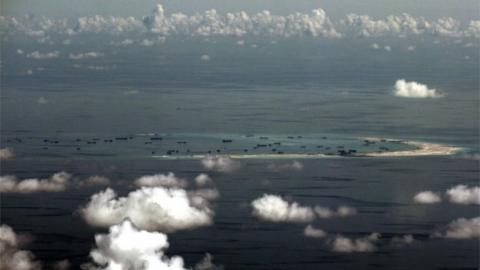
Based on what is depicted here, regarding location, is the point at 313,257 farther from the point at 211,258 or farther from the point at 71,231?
the point at 71,231

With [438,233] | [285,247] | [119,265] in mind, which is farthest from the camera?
[438,233]

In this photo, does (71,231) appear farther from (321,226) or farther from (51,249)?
(321,226)

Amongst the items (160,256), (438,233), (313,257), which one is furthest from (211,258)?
(438,233)

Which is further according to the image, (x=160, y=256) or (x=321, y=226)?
(x=321, y=226)

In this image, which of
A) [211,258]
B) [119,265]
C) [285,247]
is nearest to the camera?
[119,265]

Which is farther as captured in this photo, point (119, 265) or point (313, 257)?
point (313, 257)

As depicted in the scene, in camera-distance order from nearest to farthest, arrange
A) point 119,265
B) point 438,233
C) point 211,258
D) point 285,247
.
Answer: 1. point 119,265
2. point 211,258
3. point 285,247
4. point 438,233

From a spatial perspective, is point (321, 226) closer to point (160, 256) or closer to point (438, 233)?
point (438, 233)

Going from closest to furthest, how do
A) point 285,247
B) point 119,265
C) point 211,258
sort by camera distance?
point 119,265 < point 211,258 < point 285,247
